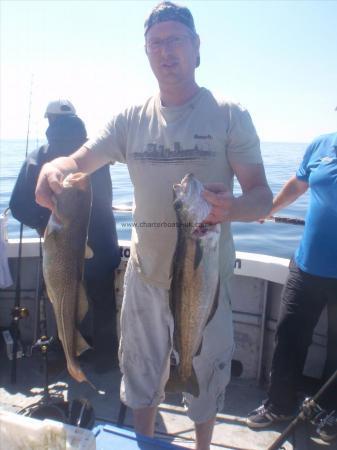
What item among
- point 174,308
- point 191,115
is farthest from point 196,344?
point 191,115

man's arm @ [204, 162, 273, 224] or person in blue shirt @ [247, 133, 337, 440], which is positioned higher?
man's arm @ [204, 162, 273, 224]

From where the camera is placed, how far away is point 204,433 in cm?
293

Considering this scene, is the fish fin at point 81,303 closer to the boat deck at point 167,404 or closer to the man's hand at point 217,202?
the man's hand at point 217,202

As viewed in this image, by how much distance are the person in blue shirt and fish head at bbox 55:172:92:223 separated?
6.46ft

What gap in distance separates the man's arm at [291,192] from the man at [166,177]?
59.9 inches

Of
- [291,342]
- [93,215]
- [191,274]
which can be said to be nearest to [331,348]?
[291,342]

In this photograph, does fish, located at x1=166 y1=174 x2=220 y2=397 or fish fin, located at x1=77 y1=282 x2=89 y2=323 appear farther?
fish fin, located at x1=77 y1=282 x2=89 y2=323

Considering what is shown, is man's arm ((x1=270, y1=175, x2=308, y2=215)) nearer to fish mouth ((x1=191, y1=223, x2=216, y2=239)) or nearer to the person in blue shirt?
the person in blue shirt

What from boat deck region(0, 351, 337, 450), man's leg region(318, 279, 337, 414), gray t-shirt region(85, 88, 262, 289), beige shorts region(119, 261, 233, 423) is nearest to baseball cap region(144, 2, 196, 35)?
gray t-shirt region(85, 88, 262, 289)

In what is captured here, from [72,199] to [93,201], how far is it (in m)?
1.88

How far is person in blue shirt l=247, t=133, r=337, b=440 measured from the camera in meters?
3.37

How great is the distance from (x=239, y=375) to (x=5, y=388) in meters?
2.48

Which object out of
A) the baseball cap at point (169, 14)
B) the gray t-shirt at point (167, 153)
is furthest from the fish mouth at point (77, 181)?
the baseball cap at point (169, 14)

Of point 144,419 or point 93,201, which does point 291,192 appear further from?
point 144,419
